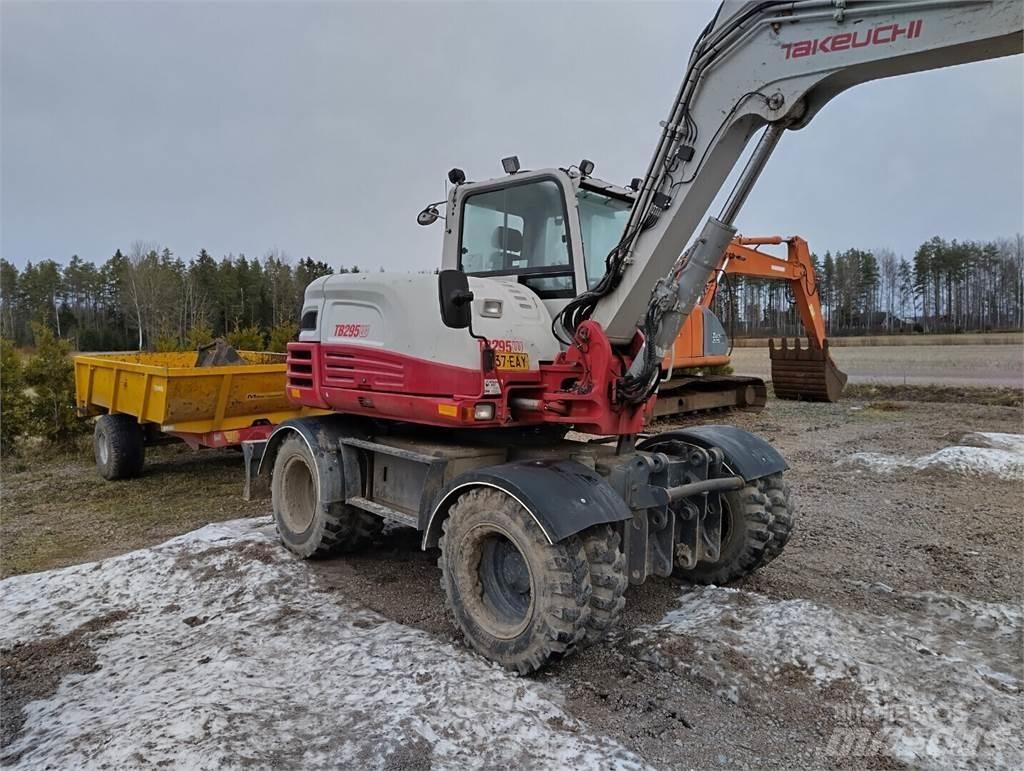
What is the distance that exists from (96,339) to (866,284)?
64.1 meters

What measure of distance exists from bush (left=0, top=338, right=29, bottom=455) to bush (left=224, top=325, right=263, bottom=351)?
13.2 ft

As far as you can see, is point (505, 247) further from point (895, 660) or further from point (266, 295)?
point (266, 295)

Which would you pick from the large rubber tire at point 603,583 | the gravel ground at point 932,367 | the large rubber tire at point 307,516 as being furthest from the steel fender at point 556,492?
the gravel ground at point 932,367

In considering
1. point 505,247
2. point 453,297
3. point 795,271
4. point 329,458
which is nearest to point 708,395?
point 795,271

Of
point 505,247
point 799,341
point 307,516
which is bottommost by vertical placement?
point 307,516

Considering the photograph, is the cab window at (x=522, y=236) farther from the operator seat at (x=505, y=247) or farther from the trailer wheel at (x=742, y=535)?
the trailer wheel at (x=742, y=535)

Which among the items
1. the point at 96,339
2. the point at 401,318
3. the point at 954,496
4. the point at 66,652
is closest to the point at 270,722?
the point at 66,652

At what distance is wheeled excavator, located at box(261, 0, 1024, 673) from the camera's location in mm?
3494

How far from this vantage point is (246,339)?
14.4m

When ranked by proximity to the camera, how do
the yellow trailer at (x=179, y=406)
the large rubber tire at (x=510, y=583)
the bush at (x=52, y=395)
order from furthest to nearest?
1. the bush at (x=52, y=395)
2. the yellow trailer at (x=179, y=406)
3. the large rubber tire at (x=510, y=583)

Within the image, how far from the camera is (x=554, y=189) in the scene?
4.65 meters

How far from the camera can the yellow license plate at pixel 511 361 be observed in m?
4.29

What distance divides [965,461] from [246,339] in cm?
1251

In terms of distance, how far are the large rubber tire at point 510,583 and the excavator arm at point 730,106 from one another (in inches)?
41.3
